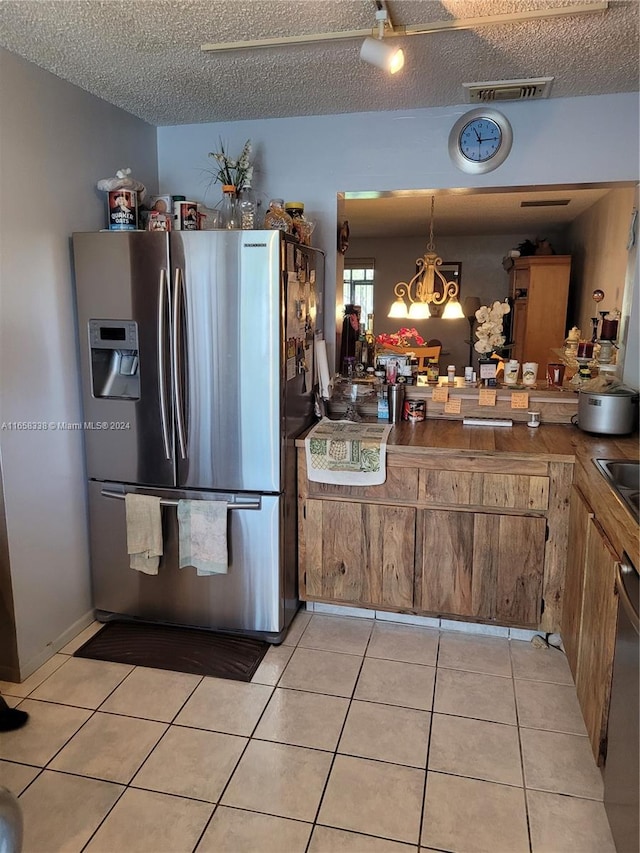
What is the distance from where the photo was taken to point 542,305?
251 inches

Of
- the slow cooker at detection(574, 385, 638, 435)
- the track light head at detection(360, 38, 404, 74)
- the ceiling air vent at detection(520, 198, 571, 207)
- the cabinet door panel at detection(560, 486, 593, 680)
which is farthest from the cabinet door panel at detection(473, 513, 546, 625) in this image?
the ceiling air vent at detection(520, 198, 571, 207)

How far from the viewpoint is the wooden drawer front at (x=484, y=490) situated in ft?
8.18

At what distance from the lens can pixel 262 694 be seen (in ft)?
7.64

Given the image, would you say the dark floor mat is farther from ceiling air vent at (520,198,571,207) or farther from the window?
the window

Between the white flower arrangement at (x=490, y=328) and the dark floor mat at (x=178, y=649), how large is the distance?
1.85 metres

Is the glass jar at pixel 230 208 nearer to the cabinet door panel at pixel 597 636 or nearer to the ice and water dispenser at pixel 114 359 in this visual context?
the ice and water dispenser at pixel 114 359

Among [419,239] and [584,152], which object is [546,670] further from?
[419,239]

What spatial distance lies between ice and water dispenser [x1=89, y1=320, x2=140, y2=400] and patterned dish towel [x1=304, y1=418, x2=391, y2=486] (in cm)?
81

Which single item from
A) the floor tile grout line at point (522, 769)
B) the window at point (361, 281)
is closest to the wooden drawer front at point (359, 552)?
the floor tile grout line at point (522, 769)

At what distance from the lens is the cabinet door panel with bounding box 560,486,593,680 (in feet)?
7.07

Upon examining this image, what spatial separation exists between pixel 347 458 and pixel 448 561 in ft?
2.05

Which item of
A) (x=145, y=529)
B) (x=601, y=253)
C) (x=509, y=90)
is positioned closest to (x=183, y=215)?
(x=145, y=529)

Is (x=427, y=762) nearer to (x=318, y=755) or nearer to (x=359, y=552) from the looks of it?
(x=318, y=755)

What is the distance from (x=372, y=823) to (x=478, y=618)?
1.10m
